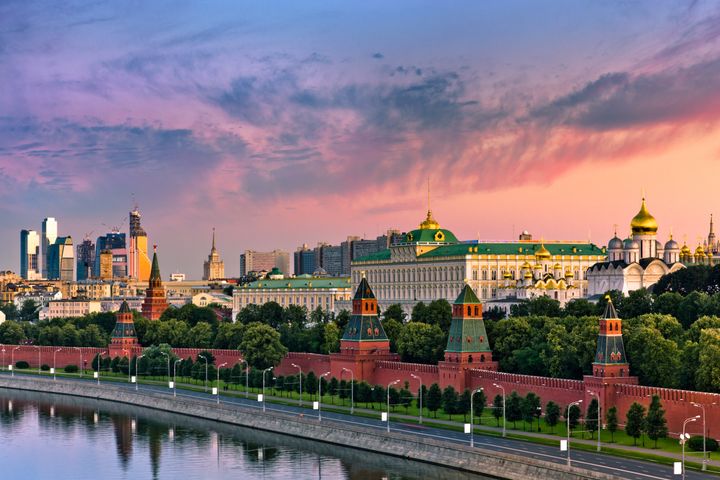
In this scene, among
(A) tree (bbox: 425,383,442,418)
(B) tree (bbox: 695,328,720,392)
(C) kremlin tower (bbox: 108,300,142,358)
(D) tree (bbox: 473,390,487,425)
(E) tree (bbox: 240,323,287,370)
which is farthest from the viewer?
(C) kremlin tower (bbox: 108,300,142,358)

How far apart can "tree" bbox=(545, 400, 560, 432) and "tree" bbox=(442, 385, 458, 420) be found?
853 centimetres

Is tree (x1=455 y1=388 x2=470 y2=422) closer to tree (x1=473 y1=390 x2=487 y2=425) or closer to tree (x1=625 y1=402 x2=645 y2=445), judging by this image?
tree (x1=473 y1=390 x2=487 y2=425)

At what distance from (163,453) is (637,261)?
82678 mm

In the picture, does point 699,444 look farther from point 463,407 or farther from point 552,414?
point 463,407

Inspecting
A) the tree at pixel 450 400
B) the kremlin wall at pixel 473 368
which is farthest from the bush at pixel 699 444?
the tree at pixel 450 400

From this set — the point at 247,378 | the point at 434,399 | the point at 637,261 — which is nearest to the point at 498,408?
the point at 434,399

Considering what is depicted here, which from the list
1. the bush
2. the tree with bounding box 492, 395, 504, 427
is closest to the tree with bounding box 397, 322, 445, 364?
the tree with bounding box 492, 395, 504, 427

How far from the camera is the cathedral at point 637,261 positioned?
15838 centimetres

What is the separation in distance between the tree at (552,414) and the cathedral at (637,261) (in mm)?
66235

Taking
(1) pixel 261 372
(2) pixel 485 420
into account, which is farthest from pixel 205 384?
(2) pixel 485 420

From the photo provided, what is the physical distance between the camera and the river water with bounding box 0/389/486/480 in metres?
83.8

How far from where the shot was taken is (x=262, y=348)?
12750 cm

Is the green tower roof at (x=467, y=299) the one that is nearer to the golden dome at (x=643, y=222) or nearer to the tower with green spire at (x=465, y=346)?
the tower with green spire at (x=465, y=346)

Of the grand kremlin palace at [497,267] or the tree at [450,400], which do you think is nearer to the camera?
the tree at [450,400]
